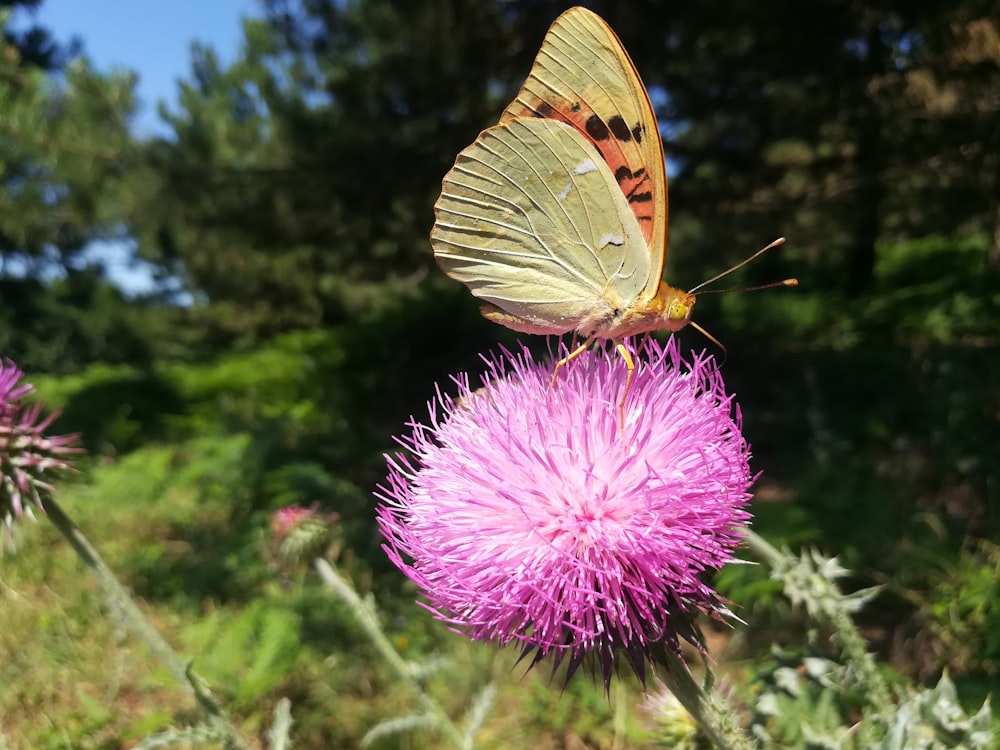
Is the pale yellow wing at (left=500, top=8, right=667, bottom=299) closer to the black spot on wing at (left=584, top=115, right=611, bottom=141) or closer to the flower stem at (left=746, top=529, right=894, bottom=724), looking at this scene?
the black spot on wing at (left=584, top=115, right=611, bottom=141)

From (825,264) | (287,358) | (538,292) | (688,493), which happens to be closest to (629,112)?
(538,292)

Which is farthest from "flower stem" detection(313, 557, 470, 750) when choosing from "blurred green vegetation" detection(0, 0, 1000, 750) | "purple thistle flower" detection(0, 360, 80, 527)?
"purple thistle flower" detection(0, 360, 80, 527)

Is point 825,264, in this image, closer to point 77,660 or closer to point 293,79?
point 293,79

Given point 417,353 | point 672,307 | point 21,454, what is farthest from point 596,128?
point 417,353

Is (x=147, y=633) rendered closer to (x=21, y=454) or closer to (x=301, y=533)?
(x=21, y=454)

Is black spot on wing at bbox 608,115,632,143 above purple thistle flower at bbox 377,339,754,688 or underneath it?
above

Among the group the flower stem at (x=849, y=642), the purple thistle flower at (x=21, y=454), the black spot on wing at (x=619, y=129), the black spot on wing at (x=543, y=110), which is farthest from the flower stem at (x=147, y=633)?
the black spot on wing at (x=619, y=129)

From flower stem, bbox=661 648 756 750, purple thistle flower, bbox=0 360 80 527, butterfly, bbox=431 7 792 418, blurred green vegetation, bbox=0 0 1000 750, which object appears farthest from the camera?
blurred green vegetation, bbox=0 0 1000 750
